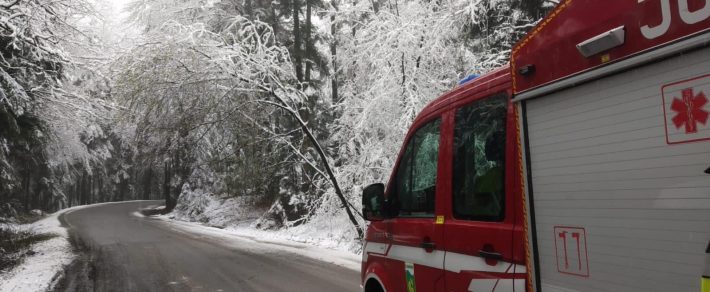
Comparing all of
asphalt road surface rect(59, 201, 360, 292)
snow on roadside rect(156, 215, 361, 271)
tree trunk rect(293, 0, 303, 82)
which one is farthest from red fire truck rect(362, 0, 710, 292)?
tree trunk rect(293, 0, 303, 82)

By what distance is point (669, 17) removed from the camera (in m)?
1.71

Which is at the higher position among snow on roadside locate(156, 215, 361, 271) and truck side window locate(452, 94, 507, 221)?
truck side window locate(452, 94, 507, 221)

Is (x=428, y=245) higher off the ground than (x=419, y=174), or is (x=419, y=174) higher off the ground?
(x=419, y=174)

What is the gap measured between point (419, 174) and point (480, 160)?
0.80m

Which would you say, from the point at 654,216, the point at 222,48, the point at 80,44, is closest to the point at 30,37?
the point at 80,44

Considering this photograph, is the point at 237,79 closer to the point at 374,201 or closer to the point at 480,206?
the point at 374,201

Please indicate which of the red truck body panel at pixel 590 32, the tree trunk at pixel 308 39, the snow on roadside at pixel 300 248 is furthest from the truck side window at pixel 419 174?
the tree trunk at pixel 308 39

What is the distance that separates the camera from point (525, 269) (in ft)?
7.50

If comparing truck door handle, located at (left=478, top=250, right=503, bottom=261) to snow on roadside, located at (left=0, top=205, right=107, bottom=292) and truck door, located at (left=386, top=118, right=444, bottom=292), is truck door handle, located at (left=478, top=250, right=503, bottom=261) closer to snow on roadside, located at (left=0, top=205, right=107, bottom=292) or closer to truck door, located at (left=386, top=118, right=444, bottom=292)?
truck door, located at (left=386, top=118, right=444, bottom=292)

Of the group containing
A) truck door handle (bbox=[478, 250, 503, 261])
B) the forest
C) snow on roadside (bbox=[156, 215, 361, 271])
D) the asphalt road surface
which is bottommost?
snow on roadside (bbox=[156, 215, 361, 271])

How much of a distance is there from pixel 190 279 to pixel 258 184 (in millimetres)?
5434

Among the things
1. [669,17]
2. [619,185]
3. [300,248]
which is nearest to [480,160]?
[619,185]

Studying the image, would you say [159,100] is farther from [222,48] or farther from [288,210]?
[288,210]

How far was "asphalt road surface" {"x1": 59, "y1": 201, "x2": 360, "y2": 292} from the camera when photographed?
27.5 ft
